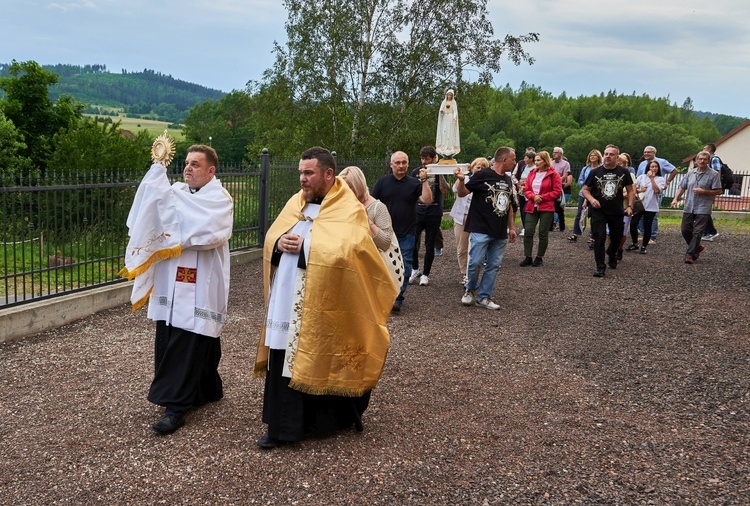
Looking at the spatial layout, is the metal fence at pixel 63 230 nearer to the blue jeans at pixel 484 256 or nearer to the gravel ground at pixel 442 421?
the gravel ground at pixel 442 421

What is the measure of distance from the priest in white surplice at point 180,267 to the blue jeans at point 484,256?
14.1ft

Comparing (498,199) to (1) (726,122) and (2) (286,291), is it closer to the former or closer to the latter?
(2) (286,291)

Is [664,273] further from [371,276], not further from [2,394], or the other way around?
[2,394]

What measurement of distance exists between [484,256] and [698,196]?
17.7 ft

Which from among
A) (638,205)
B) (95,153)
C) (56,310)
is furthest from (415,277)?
(95,153)

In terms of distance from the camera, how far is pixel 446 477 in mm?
4078

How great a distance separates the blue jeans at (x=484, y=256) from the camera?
841 centimetres

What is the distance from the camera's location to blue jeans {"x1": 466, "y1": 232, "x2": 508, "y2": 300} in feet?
27.6

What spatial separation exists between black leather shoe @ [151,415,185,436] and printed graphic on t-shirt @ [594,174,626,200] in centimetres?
778

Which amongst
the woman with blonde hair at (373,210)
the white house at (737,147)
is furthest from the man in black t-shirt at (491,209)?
the white house at (737,147)

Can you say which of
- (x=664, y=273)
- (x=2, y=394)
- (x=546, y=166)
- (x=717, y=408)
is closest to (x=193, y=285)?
(x=2, y=394)

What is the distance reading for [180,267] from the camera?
15.3ft

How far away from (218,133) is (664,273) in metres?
80.9

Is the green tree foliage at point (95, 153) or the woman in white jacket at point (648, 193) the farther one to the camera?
the green tree foliage at point (95, 153)
